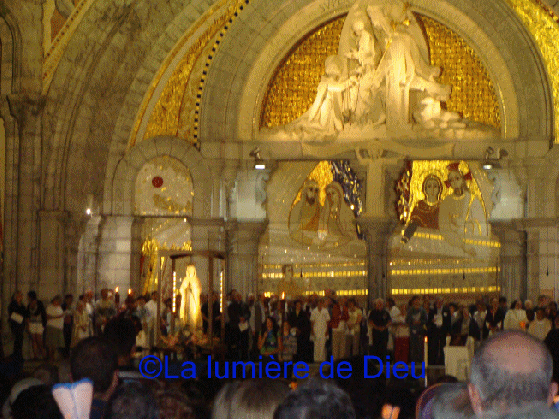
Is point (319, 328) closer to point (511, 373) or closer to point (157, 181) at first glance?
point (157, 181)

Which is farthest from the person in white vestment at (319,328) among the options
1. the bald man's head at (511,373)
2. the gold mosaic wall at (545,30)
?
the bald man's head at (511,373)

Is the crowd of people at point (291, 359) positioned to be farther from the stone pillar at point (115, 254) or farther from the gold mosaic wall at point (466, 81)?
the gold mosaic wall at point (466, 81)

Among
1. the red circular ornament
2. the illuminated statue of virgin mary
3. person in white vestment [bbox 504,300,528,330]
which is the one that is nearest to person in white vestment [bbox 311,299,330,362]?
person in white vestment [bbox 504,300,528,330]

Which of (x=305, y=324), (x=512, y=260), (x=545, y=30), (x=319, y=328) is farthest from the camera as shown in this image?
(x=512, y=260)

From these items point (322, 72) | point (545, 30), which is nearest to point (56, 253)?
point (322, 72)

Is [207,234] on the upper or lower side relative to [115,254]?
upper

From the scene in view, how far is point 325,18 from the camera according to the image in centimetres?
2031

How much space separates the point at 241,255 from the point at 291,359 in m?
3.33

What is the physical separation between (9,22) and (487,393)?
1603 cm

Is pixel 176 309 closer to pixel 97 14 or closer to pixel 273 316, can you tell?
pixel 273 316

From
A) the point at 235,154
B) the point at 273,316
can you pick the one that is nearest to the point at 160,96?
the point at 235,154

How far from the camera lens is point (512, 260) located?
19312 millimetres

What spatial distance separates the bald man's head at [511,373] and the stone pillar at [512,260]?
1644 centimetres

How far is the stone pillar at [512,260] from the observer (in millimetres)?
19156
